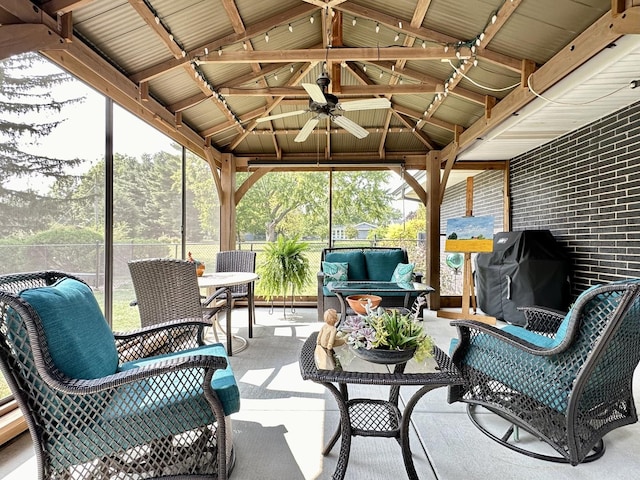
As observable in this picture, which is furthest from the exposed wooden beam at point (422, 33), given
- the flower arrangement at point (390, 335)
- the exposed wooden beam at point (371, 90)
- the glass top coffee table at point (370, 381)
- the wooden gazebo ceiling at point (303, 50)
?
the glass top coffee table at point (370, 381)

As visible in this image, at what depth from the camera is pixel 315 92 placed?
2982mm

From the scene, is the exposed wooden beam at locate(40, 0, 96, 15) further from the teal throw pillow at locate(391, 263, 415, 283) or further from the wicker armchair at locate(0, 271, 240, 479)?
the teal throw pillow at locate(391, 263, 415, 283)

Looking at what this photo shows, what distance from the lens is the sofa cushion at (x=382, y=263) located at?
5426mm

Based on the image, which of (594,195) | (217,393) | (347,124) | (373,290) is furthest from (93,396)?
(594,195)

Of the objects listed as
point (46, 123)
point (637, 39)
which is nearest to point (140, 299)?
point (46, 123)

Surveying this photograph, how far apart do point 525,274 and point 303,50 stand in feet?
11.8

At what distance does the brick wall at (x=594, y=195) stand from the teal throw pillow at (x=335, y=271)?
279cm

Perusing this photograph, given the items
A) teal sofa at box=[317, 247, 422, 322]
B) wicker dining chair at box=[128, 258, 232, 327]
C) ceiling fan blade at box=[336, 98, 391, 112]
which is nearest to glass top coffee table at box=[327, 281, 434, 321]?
teal sofa at box=[317, 247, 422, 322]

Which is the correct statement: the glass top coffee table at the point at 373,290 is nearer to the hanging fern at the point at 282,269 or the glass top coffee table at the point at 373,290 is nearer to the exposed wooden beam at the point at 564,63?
the hanging fern at the point at 282,269

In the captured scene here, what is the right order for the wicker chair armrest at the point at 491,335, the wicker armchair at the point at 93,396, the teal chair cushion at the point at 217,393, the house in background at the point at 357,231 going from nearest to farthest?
the wicker armchair at the point at 93,396, the teal chair cushion at the point at 217,393, the wicker chair armrest at the point at 491,335, the house in background at the point at 357,231

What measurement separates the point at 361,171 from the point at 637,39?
4.51 meters

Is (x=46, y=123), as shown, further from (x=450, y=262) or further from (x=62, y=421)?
(x=450, y=262)

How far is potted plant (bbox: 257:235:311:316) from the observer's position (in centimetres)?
518

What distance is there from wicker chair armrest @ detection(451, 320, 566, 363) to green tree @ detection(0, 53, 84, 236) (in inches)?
115
